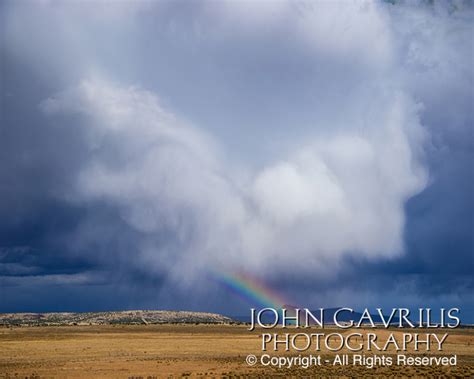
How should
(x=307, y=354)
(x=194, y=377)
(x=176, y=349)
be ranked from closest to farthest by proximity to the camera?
1. (x=194, y=377)
2. (x=307, y=354)
3. (x=176, y=349)

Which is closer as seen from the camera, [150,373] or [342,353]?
[150,373]

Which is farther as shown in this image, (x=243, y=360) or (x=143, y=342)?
(x=143, y=342)

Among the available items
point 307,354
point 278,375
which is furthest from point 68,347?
point 278,375

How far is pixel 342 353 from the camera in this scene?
2648 inches

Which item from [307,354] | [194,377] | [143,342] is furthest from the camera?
[143,342]

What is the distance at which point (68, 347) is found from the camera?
77375 millimetres

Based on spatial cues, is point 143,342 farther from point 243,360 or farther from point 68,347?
point 243,360

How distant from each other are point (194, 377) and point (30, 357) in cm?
2656

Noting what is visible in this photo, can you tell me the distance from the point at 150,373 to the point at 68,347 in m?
32.5

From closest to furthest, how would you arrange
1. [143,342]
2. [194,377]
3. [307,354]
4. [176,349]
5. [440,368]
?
[194,377]
[440,368]
[307,354]
[176,349]
[143,342]

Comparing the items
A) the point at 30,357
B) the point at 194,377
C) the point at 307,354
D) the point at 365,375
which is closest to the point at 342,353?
the point at 307,354

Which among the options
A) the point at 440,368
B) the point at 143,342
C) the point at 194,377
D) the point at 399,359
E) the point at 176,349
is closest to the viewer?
the point at 194,377

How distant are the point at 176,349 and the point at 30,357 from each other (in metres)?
18.9

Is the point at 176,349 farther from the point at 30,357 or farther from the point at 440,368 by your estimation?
the point at 440,368
